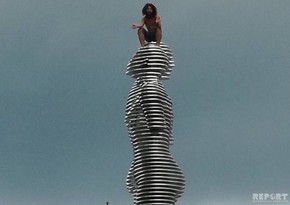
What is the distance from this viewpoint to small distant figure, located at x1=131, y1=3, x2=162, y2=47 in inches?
2234

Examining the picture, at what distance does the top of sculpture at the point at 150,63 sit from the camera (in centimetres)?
5656

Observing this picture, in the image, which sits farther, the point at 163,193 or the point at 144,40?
the point at 144,40

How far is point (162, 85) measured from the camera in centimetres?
5644

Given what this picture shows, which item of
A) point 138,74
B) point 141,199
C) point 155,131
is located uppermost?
point 138,74

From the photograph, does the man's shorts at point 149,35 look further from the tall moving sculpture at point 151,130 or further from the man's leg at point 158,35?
the tall moving sculpture at point 151,130

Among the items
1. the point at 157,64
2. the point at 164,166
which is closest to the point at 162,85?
the point at 157,64

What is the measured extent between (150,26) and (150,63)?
7.79ft

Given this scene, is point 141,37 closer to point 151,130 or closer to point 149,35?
point 149,35

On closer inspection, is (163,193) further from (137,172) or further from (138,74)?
(138,74)

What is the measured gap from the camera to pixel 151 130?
55.3 meters

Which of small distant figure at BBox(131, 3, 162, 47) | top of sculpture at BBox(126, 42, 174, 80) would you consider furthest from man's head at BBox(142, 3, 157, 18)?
top of sculpture at BBox(126, 42, 174, 80)

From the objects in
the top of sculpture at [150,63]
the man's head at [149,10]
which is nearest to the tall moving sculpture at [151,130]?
the top of sculpture at [150,63]

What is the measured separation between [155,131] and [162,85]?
9.92 feet

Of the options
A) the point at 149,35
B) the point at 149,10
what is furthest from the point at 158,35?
the point at 149,10
